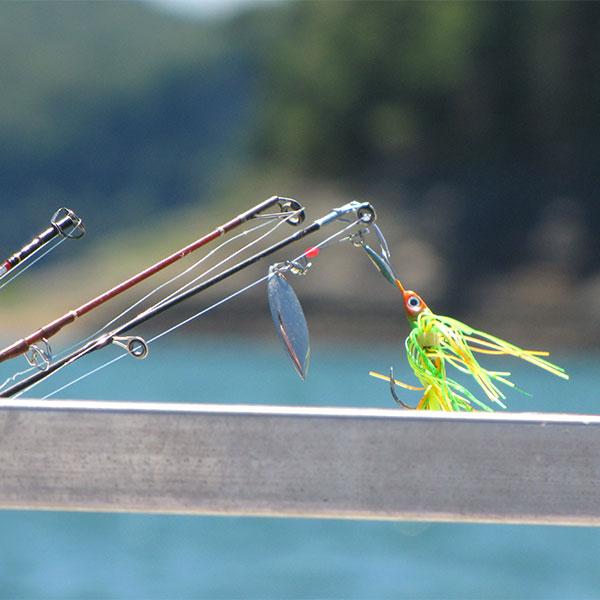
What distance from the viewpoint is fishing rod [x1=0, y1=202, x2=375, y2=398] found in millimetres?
1304

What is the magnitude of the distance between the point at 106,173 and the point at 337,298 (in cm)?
2526

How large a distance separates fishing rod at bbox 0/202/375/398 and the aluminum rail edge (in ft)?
0.98

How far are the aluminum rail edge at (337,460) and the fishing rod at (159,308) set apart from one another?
0.30 metres

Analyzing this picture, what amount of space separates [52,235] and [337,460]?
0.63 metres

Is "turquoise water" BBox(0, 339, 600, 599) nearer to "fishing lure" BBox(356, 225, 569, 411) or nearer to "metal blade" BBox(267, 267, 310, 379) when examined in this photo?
"fishing lure" BBox(356, 225, 569, 411)

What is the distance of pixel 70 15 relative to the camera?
174 feet


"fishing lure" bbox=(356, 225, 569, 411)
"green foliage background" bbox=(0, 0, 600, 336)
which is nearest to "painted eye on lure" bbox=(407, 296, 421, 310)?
"fishing lure" bbox=(356, 225, 569, 411)

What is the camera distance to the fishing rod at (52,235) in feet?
4.81

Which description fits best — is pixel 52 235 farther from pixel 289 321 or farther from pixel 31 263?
pixel 289 321

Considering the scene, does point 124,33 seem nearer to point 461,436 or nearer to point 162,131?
point 162,131

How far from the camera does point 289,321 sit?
128 cm

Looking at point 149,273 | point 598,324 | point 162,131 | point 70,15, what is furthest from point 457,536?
point 70,15

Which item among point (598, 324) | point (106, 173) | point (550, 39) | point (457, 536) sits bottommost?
point (457, 536)

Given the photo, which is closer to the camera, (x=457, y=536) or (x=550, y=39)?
(x=457, y=536)
